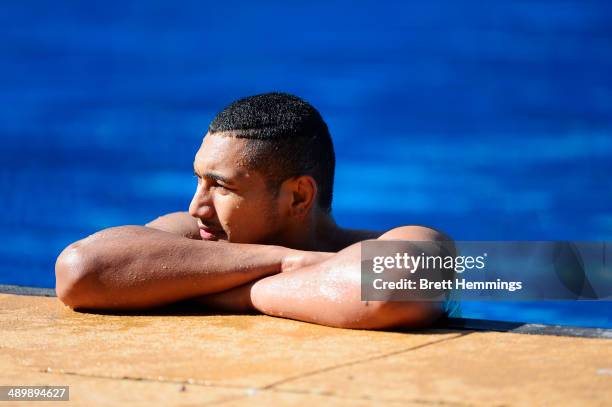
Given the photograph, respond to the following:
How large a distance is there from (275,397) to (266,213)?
1.34 m

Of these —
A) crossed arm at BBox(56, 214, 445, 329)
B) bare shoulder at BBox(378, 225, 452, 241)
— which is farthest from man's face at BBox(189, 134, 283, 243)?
bare shoulder at BBox(378, 225, 452, 241)

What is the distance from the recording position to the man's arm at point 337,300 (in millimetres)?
2297

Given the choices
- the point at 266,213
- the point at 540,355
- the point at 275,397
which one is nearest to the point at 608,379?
the point at 540,355

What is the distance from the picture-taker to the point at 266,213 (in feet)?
9.37

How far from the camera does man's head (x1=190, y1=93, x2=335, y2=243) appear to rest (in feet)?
9.23

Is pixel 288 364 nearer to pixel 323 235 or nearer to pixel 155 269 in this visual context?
pixel 155 269

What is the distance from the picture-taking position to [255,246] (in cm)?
269

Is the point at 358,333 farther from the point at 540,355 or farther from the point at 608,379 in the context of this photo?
the point at 608,379

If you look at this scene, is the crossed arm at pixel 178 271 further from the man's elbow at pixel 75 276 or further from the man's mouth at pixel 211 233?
the man's mouth at pixel 211 233

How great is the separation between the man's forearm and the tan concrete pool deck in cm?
11

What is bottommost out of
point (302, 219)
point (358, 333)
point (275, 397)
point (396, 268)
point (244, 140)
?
point (275, 397)

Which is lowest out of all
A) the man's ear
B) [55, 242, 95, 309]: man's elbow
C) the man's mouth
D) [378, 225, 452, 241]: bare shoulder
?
[55, 242, 95, 309]: man's elbow

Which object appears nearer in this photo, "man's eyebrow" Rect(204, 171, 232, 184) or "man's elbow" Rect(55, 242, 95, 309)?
"man's elbow" Rect(55, 242, 95, 309)

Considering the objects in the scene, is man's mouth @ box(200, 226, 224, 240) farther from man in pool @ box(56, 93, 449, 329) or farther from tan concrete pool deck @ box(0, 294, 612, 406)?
tan concrete pool deck @ box(0, 294, 612, 406)
